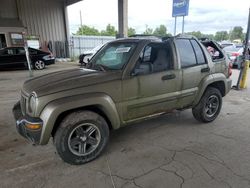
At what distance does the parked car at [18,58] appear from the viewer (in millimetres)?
12102

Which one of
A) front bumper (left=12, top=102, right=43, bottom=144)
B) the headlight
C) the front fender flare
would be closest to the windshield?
the front fender flare

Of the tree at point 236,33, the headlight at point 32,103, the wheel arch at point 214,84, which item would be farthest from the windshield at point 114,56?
the tree at point 236,33

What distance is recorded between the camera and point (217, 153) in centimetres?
311

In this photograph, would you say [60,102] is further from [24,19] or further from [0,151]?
[24,19]

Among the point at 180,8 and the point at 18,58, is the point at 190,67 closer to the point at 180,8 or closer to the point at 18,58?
the point at 180,8

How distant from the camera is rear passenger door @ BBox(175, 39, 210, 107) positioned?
3.56 metres

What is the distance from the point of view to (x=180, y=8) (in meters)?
10.3

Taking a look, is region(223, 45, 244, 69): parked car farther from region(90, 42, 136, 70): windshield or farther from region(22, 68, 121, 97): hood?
region(22, 68, 121, 97): hood

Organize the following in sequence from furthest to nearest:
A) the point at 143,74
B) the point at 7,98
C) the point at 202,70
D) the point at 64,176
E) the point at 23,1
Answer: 1. the point at 23,1
2. the point at 7,98
3. the point at 202,70
4. the point at 143,74
5. the point at 64,176

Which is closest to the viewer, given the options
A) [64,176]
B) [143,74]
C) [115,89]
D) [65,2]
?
[64,176]

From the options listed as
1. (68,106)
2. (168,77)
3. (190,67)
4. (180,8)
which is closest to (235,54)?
(180,8)

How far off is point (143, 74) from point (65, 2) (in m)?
18.9

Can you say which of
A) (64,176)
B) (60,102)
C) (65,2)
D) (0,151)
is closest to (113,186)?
(64,176)

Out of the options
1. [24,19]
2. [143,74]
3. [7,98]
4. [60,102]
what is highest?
[24,19]
